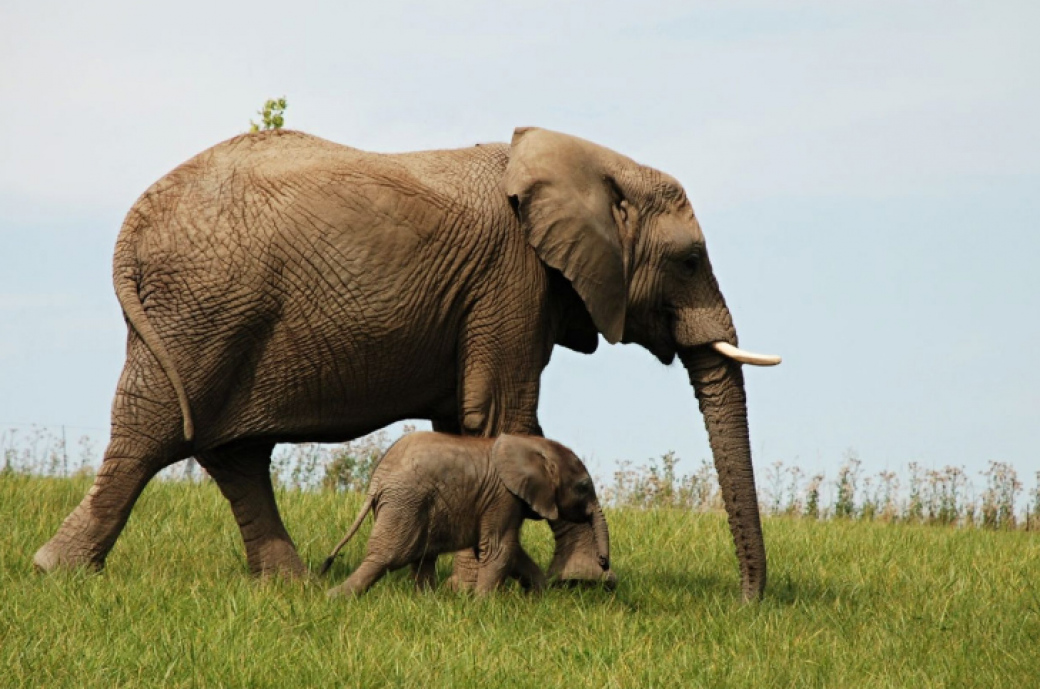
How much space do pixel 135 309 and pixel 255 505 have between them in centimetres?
151

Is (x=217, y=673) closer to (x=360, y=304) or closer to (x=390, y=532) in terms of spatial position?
(x=390, y=532)

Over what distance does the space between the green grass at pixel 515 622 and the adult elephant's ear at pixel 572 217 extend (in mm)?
1732

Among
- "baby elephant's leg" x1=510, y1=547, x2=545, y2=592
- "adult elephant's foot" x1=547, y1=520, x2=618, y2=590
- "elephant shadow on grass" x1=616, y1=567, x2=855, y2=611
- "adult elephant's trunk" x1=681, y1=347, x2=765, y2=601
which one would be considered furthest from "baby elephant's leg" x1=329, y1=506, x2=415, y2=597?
"adult elephant's trunk" x1=681, y1=347, x2=765, y2=601

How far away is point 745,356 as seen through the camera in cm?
871

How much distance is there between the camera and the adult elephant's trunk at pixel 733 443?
28.5 feet

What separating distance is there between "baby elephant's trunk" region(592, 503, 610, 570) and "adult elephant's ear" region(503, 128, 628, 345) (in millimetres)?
1032

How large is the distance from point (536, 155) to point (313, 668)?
3329 millimetres

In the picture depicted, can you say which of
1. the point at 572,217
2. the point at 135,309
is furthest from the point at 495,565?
the point at 135,309

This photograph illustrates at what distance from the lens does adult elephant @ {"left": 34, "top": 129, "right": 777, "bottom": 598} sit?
26.3ft

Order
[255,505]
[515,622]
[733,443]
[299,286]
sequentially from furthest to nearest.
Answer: [255,505]
[733,443]
[299,286]
[515,622]

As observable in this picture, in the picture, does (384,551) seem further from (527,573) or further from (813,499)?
(813,499)

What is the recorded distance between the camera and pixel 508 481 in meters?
7.71

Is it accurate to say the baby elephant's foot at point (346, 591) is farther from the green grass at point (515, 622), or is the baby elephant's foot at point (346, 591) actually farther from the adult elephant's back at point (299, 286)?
the adult elephant's back at point (299, 286)

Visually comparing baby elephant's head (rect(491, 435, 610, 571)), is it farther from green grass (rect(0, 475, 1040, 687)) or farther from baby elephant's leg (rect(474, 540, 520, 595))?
green grass (rect(0, 475, 1040, 687))
